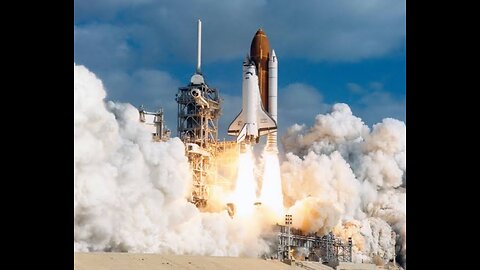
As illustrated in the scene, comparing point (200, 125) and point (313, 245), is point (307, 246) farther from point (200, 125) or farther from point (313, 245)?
point (200, 125)

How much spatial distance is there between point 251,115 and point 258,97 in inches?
46.2

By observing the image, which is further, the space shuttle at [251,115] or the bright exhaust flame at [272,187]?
the bright exhaust flame at [272,187]

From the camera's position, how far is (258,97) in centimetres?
4431

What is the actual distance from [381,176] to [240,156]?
15002 mm

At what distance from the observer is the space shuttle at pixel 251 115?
43.7m

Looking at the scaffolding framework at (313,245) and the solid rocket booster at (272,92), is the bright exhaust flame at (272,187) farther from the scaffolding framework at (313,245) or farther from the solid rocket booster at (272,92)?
the scaffolding framework at (313,245)

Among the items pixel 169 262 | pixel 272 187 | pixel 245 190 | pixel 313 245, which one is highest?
pixel 272 187

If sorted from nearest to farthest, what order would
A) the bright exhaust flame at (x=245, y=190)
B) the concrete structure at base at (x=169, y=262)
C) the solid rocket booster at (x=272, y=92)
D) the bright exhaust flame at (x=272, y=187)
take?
the concrete structure at base at (x=169, y=262), the bright exhaust flame at (x=245, y=190), the solid rocket booster at (x=272, y=92), the bright exhaust flame at (x=272, y=187)

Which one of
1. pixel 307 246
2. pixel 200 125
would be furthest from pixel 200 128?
pixel 307 246

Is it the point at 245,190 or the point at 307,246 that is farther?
the point at 307,246

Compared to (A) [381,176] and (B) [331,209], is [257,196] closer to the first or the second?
(B) [331,209]

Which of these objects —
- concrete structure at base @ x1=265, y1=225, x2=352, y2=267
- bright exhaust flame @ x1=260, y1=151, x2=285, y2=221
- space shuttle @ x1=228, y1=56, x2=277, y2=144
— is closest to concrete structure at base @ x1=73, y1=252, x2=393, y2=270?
concrete structure at base @ x1=265, y1=225, x2=352, y2=267

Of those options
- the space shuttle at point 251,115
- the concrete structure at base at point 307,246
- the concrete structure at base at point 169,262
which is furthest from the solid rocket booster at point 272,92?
the concrete structure at base at point 169,262
